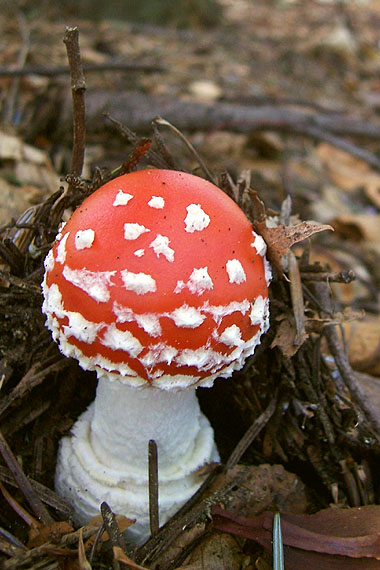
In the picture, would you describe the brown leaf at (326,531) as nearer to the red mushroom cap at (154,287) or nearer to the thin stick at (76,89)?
the red mushroom cap at (154,287)

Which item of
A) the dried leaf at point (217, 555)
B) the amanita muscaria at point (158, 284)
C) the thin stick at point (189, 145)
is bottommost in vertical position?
the dried leaf at point (217, 555)

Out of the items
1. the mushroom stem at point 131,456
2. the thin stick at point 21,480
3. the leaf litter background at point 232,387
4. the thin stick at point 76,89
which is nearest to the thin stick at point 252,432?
the leaf litter background at point 232,387

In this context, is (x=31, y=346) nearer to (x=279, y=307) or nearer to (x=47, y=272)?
(x=47, y=272)

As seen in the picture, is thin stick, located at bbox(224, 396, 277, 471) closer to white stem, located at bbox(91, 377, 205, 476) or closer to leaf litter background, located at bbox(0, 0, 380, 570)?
leaf litter background, located at bbox(0, 0, 380, 570)

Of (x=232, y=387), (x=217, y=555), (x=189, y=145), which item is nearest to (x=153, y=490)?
(x=217, y=555)


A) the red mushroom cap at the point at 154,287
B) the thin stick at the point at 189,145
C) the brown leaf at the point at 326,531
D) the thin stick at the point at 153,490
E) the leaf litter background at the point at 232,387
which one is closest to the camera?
the red mushroom cap at the point at 154,287

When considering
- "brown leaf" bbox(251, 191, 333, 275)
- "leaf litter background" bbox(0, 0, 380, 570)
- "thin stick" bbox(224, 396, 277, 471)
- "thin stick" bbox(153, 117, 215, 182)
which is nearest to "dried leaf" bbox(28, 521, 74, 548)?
"leaf litter background" bbox(0, 0, 380, 570)

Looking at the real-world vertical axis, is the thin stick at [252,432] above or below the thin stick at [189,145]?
below
